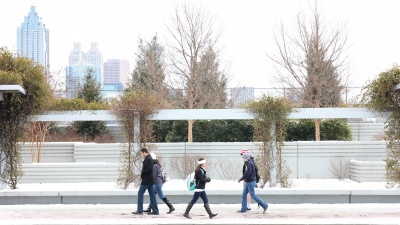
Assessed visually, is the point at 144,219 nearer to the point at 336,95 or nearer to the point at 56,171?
the point at 56,171

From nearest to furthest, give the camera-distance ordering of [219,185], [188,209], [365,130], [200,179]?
[200,179] → [188,209] → [219,185] → [365,130]

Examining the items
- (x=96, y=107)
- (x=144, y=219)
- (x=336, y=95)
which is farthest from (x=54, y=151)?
(x=336, y=95)

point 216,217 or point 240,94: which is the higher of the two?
point 240,94

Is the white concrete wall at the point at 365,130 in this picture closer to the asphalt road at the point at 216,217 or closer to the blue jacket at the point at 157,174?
the asphalt road at the point at 216,217

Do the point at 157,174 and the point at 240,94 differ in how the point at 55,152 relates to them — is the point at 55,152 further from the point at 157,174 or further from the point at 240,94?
the point at 240,94

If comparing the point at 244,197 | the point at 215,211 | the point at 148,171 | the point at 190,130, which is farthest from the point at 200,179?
the point at 190,130

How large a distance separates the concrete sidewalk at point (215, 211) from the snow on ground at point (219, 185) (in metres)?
1.22

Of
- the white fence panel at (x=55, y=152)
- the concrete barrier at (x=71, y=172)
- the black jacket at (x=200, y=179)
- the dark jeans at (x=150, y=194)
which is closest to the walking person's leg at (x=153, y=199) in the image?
the dark jeans at (x=150, y=194)

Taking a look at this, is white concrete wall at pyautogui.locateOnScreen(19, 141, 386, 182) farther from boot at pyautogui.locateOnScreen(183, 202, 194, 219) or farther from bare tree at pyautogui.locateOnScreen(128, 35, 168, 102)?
bare tree at pyautogui.locateOnScreen(128, 35, 168, 102)

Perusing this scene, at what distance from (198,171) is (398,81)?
22.0 ft

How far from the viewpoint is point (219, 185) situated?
18.2m

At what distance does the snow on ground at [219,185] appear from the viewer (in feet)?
56.3

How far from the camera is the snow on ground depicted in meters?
17.2

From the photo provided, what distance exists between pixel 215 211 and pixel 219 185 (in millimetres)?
3559
